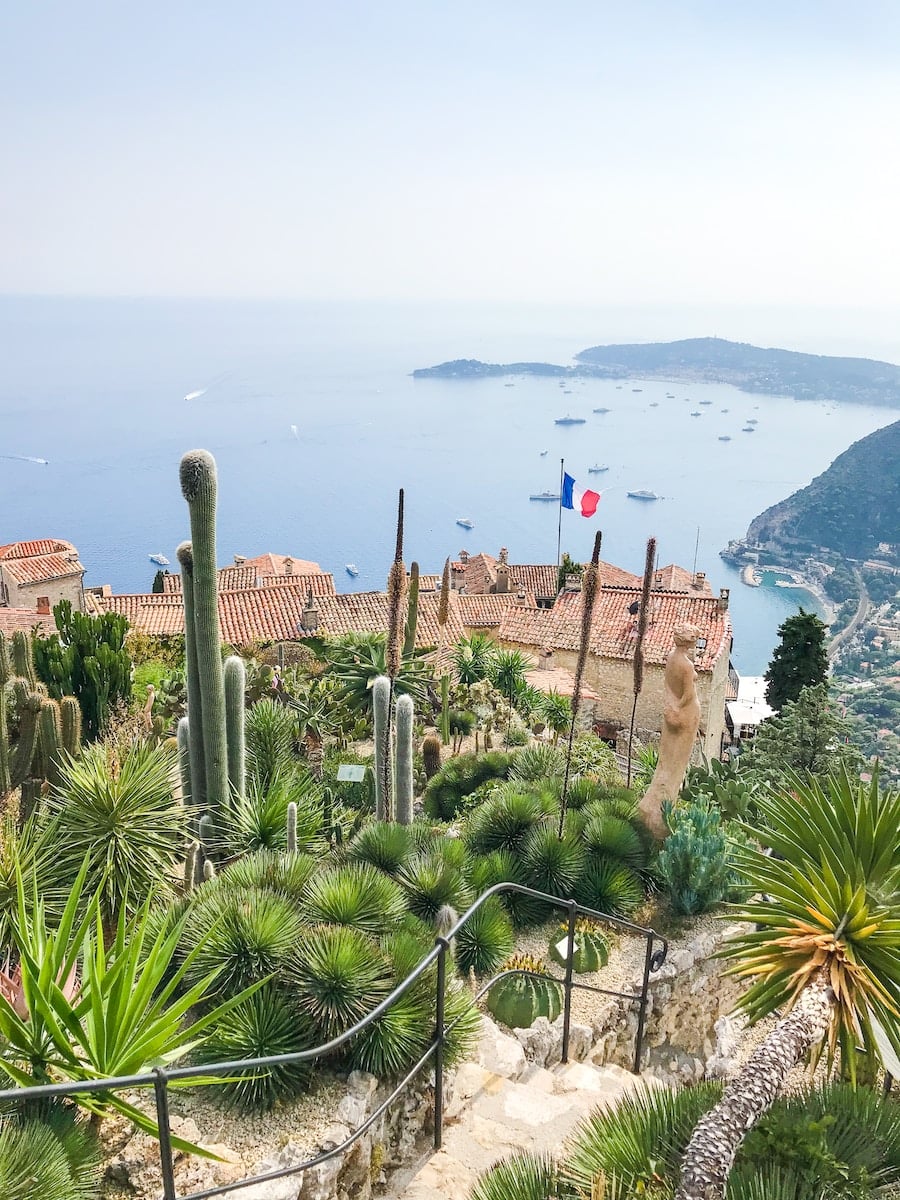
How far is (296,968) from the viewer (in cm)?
548

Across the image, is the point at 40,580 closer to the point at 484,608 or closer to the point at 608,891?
the point at 484,608

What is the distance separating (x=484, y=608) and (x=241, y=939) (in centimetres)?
2755

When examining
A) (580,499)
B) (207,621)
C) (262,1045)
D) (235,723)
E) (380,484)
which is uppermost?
(207,621)

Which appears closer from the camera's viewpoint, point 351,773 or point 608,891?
point 608,891

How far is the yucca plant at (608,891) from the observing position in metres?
8.12

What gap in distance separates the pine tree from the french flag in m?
7.06

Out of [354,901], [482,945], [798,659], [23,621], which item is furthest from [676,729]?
[23,621]

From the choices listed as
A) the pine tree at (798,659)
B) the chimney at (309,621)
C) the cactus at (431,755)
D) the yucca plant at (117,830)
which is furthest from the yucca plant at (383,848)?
the pine tree at (798,659)

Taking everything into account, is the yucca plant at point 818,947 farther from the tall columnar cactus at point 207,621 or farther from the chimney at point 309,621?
the chimney at point 309,621

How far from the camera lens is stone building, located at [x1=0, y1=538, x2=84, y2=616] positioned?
31609mm

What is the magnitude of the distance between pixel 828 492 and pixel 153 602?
3540 inches

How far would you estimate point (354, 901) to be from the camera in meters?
6.06

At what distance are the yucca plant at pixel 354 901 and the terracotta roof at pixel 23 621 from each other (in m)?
19.9

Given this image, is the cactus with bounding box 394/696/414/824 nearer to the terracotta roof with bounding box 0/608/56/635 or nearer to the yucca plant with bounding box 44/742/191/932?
the yucca plant with bounding box 44/742/191/932
